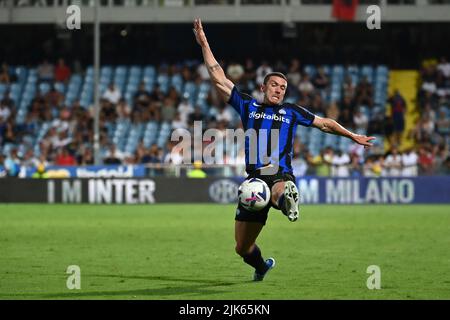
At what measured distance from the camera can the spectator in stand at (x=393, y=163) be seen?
98.7ft

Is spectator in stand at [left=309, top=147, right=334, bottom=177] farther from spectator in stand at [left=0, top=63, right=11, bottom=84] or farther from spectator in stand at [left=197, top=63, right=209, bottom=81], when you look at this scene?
spectator in stand at [left=0, top=63, right=11, bottom=84]

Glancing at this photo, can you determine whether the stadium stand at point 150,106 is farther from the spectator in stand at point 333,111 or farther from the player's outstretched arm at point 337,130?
the player's outstretched arm at point 337,130

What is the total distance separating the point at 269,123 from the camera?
39.1ft

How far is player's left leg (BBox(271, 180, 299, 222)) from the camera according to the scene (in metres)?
11.2

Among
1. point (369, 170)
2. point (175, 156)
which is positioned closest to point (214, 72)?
point (369, 170)

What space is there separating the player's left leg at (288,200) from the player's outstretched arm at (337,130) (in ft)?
3.04

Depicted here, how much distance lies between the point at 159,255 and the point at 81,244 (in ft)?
7.63

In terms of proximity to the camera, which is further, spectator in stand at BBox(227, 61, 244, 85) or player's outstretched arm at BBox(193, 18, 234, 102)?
spectator in stand at BBox(227, 61, 244, 85)

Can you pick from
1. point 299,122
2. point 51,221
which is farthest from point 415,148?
point 299,122

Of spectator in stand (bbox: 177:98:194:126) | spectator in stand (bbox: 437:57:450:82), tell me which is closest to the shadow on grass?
spectator in stand (bbox: 177:98:194:126)

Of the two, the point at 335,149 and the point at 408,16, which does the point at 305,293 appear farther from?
the point at 408,16

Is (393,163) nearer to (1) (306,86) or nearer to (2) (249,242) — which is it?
(1) (306,86)

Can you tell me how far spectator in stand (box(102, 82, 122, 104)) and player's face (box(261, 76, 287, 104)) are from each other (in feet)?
84.4

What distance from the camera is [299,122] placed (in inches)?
477
